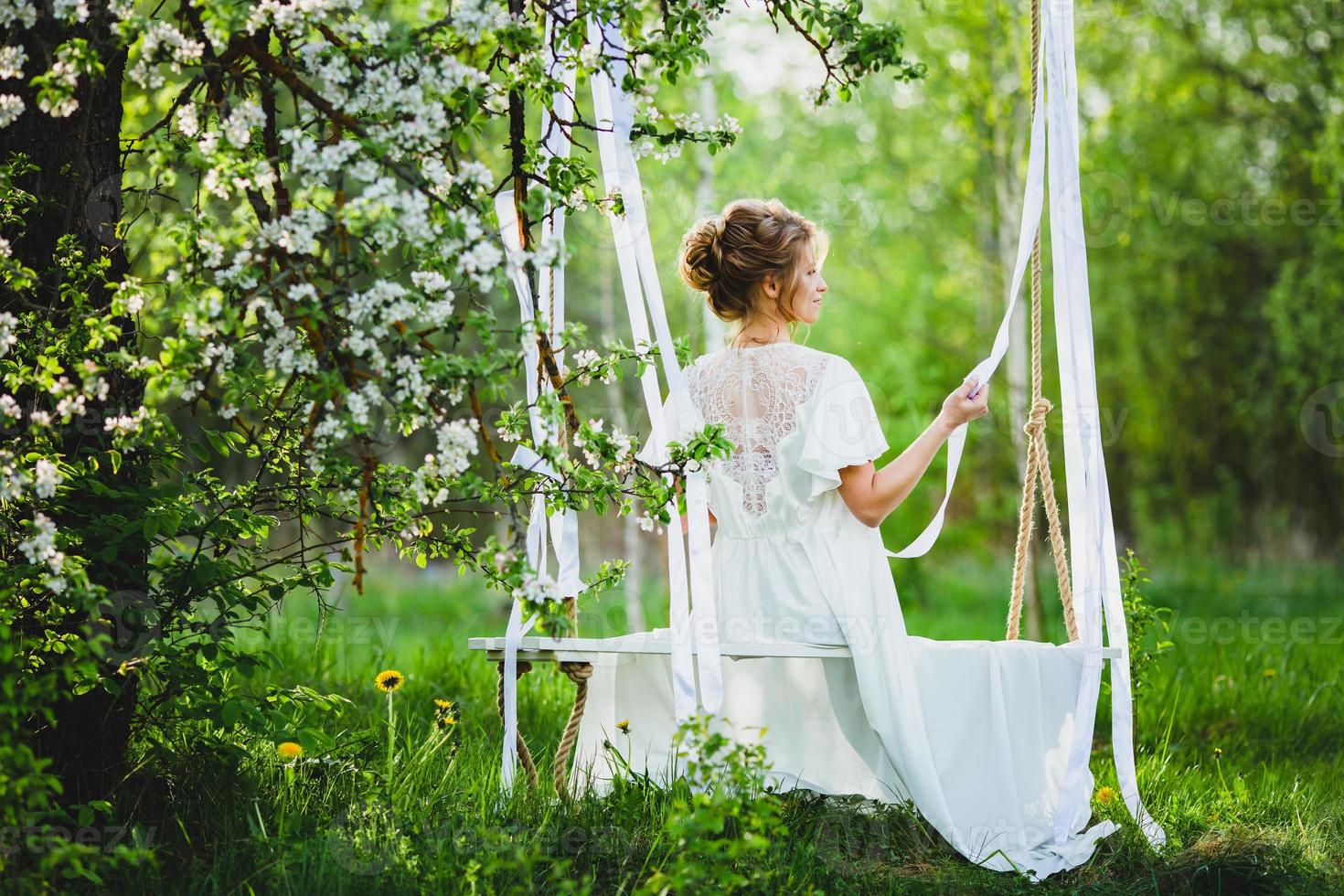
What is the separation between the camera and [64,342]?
8.06ft

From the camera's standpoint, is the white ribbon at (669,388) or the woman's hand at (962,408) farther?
the woman's hand at (962,408)

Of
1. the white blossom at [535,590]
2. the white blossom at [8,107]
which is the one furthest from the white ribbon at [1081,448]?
the white blossom at [8,107]

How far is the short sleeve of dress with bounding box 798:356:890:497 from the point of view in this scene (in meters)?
3.00

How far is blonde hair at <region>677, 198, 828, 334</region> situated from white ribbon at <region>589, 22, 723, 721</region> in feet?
1.45

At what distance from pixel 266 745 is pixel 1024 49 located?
5.70 metres

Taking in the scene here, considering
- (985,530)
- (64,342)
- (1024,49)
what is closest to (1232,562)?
(985,530)

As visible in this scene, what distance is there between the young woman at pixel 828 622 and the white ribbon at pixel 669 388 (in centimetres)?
22

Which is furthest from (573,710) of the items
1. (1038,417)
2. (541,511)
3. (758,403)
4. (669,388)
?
(1038,417)

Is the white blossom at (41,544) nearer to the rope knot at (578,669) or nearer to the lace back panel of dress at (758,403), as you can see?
the rope knot at (578,669)

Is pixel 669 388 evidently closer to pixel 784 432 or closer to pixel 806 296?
pixel 784 432

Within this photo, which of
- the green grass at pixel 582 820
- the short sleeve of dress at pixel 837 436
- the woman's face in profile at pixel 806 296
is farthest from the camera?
the woman's face in profile at pixel 806 296

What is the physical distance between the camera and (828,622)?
3027 mm

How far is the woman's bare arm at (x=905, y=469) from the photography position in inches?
115

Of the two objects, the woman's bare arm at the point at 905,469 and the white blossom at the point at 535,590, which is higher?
the woman's bare arm at the point at 905,469
